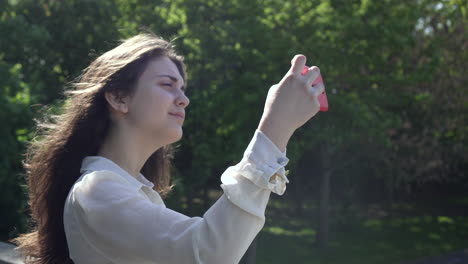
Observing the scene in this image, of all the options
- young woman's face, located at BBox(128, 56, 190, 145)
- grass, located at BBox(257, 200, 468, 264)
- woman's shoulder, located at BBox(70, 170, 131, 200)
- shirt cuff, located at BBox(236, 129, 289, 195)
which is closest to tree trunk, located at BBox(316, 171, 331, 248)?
grass, located at BBox(257, 200, 468, 264)

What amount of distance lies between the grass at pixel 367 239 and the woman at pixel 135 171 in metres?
7.46

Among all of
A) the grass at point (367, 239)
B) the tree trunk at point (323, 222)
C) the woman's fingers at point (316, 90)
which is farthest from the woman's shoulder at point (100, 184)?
the tree trunk at point (323, 222)

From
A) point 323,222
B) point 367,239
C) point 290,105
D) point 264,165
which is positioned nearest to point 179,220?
point 264,165

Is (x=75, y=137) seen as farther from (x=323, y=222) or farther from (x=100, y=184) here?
(x=323, y=222)

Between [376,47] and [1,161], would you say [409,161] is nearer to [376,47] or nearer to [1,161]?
[376,47]

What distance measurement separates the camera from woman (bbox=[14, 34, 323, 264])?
1.25m

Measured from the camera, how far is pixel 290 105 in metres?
1.30

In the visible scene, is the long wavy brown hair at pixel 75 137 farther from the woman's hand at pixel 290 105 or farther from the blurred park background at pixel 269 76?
the blurred park background at pixel 269 76

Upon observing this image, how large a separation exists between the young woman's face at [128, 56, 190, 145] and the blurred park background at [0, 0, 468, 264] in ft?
13.7

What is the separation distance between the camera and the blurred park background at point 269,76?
805cm

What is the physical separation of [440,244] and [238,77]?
7039mm

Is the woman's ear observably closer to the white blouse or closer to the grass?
the white blouse

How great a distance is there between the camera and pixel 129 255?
1354 millimetres

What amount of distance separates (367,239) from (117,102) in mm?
12238
